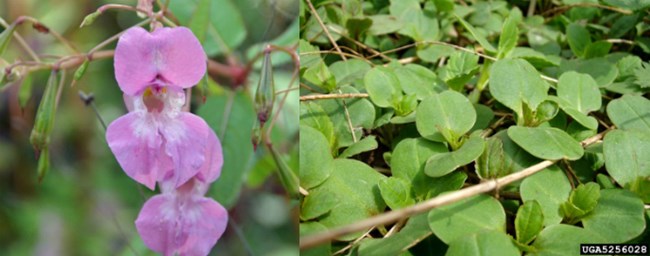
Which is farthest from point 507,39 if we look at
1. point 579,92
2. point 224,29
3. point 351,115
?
point 224,29

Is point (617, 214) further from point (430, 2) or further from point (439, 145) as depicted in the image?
point (430, 2)

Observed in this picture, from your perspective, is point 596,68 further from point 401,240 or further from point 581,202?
point 401,240

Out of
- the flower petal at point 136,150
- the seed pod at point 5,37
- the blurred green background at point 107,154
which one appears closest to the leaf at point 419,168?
the blurred green background at point 107,154

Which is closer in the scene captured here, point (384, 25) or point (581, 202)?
point (581, 202)

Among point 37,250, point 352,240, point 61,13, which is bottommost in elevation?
point 37,250

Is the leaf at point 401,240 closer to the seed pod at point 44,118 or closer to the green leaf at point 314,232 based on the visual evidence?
the green leaf at point 314,232

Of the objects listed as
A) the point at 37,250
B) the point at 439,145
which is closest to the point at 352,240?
the point at 439,145
